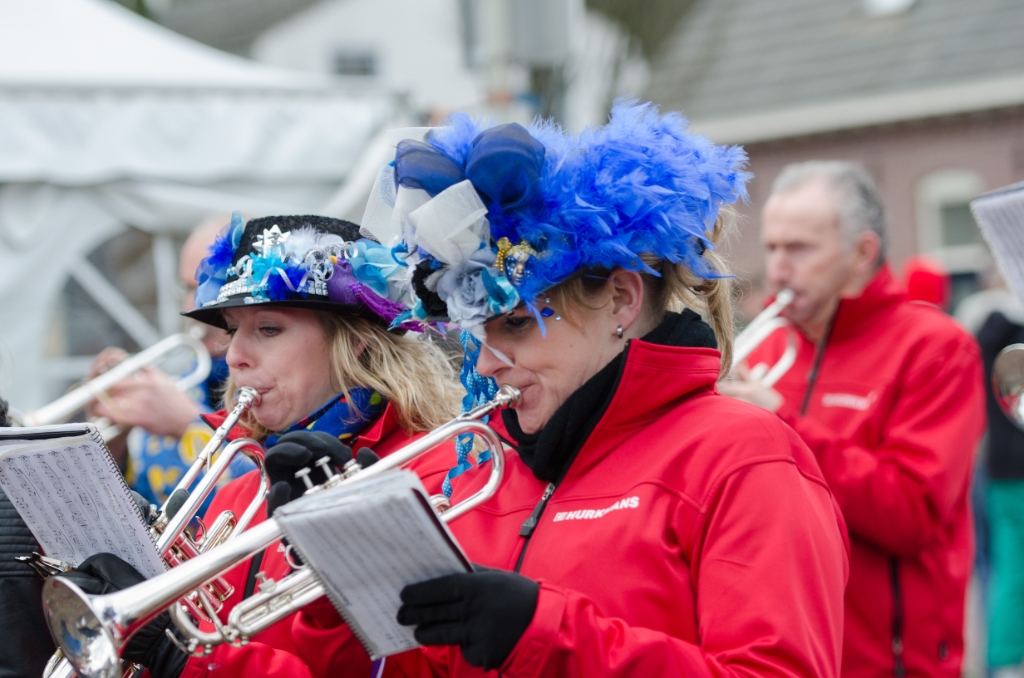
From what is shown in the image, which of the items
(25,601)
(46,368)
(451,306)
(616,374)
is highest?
(451,306)

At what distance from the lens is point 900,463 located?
321 centimetres

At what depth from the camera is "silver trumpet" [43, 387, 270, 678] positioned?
2.07m

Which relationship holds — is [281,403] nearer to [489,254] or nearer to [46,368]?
[489,254]

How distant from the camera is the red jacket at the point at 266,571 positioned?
7.50 ft

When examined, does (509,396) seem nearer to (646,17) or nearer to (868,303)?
(868,303)

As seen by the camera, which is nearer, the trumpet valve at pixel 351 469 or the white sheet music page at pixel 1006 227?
the trumpet valve at pixel 351 469

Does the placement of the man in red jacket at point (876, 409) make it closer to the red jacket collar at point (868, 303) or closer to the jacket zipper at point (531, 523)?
the red jacket collar at point (868, 303)

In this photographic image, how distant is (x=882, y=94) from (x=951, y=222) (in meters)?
2.10

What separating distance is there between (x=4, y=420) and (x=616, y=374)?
1351mm

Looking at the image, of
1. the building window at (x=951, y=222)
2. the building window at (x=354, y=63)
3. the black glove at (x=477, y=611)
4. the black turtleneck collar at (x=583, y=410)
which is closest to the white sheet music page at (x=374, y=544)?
the black glove at (x=477, y=611)

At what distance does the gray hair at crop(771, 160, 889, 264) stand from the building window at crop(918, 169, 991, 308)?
12.9 metres

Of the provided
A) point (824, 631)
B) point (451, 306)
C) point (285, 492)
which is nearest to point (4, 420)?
point (285, 492)

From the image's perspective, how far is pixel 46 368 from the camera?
6.00 meters

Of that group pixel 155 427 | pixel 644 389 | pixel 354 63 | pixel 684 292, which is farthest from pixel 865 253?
pixel 354 63
